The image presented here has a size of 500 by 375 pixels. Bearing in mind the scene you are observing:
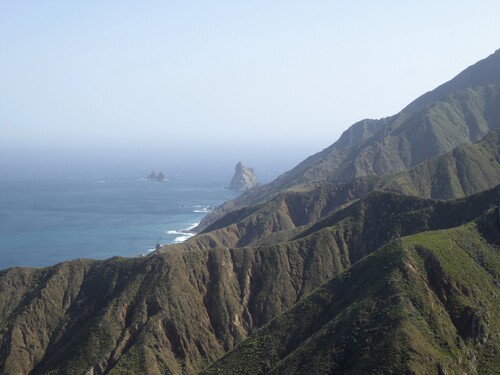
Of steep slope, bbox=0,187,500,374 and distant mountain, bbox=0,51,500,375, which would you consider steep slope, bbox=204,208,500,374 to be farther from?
steep slope, bbox=0,187,500,374

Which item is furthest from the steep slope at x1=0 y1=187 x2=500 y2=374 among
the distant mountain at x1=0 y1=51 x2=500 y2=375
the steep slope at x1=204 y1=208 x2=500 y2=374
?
the steep slope at x1=204 y1=208 x2=500 y2=374

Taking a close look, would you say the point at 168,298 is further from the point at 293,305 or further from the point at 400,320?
the point at 400,320

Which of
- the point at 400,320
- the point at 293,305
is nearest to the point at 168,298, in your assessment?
the point at 293,305

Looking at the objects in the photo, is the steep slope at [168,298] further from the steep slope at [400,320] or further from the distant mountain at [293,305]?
the steep slope at [400,320]

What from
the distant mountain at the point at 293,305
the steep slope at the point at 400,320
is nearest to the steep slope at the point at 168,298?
the distant mountain at the point at 293,305

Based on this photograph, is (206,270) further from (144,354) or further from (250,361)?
(250,361)

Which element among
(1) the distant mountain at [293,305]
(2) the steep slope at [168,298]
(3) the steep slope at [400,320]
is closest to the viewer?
(3) the steep slope at [400,320]

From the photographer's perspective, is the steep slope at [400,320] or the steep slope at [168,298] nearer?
the steep slope at [400,320]

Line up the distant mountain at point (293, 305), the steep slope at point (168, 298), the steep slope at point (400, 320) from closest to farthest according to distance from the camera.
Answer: the steep slope at point (400, 320), the distant mountain at point (293, 305), the steep slope at point (168, 298)

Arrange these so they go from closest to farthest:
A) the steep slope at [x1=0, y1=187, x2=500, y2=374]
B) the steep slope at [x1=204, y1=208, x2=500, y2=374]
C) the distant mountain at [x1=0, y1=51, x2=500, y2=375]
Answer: the steep slope at [x1=204, y1=208, x2=500, y2=374]
the distant mountain at [x1=0, y1=51, x2=500, y2=375]
the steep slope at [x1=0, y1=187, x2=500, y2=374]

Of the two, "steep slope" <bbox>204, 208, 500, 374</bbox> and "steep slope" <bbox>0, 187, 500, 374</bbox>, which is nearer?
"steep slope" <bbox>204, 208, 500, 374</bbox>

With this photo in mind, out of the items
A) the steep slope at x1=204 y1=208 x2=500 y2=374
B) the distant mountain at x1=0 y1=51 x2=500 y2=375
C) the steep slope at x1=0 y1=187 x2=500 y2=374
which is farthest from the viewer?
the steep slope at x1=0 y1=187 x2=500 y2=374
